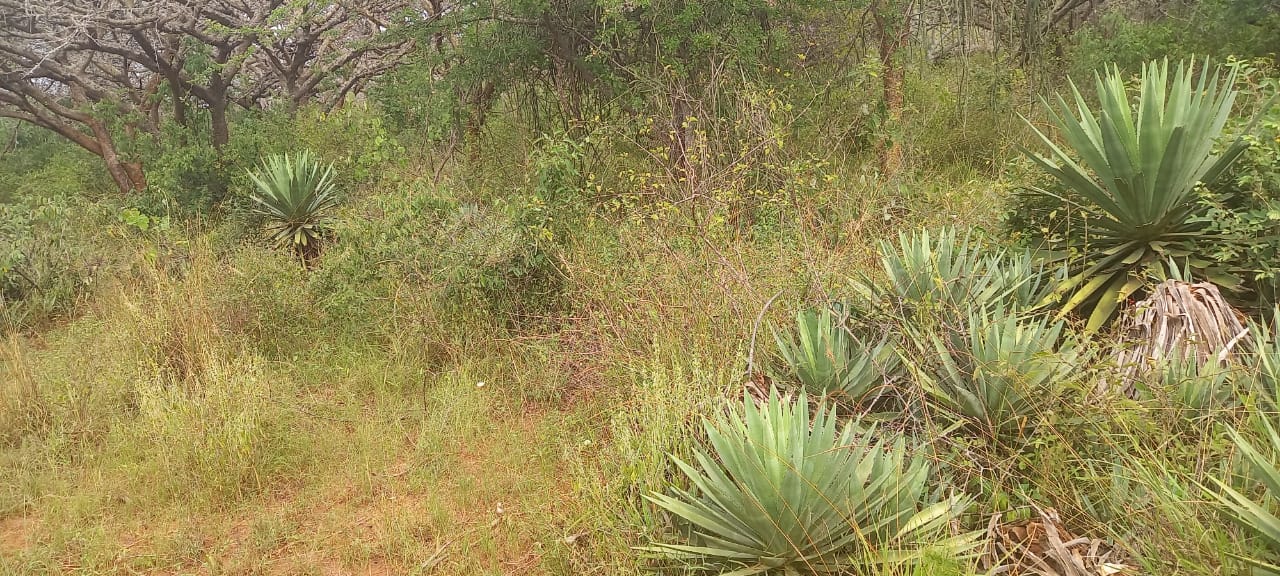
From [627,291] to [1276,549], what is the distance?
3.16 meters

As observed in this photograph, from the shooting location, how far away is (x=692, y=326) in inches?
162

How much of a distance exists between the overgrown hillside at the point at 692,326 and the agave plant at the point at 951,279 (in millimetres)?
34

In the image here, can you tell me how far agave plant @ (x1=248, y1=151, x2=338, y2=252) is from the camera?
7.70 m

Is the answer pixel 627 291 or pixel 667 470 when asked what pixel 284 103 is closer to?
pixel 627 291

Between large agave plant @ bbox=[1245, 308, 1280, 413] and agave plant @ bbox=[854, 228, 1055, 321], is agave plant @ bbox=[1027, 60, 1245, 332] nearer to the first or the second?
agave plant @ bbox=[854, 228, 1055, 321]

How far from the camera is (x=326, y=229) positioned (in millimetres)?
7707

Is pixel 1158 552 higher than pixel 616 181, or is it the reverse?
pixel 616 181

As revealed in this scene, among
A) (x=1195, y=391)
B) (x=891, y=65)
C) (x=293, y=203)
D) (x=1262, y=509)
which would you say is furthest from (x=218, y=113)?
(x=1262, y=509)

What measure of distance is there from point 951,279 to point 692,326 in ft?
4.02

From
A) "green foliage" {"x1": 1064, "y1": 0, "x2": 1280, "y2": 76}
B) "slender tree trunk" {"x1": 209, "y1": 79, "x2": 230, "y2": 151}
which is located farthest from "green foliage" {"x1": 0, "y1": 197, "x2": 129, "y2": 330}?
"green foliage" {"x1": 1064, "y1": 0, "x2": 1280, "y2": 76}

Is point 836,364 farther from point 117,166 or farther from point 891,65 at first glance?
point 117,166

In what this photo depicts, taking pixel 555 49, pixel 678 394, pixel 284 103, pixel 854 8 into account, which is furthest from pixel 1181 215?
pixel 284 103

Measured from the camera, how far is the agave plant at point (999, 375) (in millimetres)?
3006

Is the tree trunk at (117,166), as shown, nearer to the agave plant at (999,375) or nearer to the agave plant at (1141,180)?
the agave plant at (999,375)
